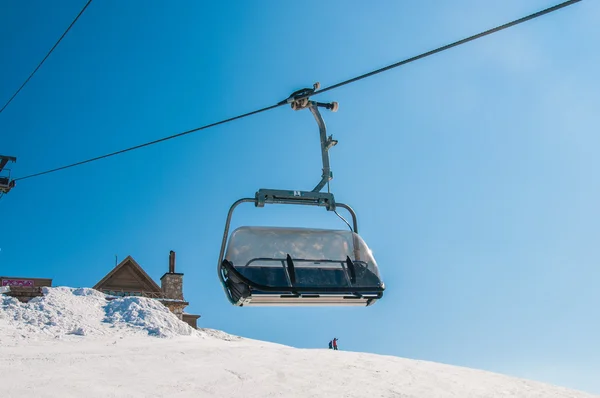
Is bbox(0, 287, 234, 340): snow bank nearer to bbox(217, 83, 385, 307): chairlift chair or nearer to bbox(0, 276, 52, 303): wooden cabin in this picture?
bbox(0, 276, 52, 303): wooden cabin

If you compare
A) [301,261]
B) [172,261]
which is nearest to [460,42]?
[301,261]

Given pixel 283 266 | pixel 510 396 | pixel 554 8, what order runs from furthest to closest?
pixel 510 396
pixel 283 266
pixel 554 8

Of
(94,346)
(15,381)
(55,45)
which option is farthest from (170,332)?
(55,45)

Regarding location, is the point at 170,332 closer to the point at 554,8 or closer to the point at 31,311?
the point at 31,311

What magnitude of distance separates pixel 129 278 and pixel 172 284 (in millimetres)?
2820

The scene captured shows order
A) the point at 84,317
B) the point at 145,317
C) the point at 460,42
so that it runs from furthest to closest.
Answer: the point at 145,317, the point at 84,317, the point at 460,42

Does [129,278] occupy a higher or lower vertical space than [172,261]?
lower

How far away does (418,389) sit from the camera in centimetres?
1550

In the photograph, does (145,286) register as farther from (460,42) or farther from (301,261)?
(460,42)

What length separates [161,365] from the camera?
14867 mm

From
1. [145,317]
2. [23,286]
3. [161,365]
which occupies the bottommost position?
[161,365]

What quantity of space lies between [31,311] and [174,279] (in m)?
7.10

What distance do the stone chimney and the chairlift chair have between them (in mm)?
19449

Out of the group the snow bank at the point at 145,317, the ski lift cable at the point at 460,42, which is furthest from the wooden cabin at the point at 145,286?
the ski lift cable at the point at 460,42
